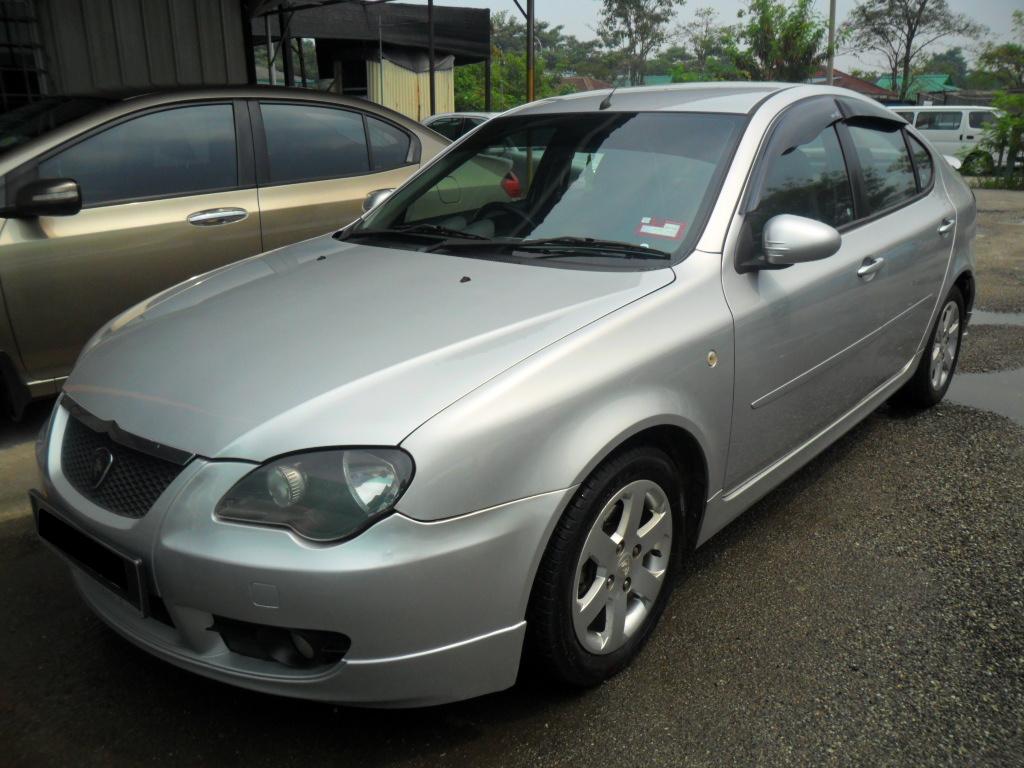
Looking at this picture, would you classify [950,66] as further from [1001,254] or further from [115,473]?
[115,473]

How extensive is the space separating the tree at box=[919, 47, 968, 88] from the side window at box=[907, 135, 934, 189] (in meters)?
58.5

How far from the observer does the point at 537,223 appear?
2.94 meters

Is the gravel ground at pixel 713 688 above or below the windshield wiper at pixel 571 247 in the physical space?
below

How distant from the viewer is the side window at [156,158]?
13.3 feet

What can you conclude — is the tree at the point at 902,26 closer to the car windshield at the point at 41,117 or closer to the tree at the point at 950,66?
the tree at the point at 950,66

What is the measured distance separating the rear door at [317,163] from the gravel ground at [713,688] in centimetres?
202

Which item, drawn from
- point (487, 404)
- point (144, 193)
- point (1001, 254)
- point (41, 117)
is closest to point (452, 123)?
point (1001, 254)

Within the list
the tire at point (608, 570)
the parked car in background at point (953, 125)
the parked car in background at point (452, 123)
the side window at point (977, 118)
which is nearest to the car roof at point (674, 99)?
the tire at point (608, 570)

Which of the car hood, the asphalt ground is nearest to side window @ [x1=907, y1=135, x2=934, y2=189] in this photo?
the asphalt ground

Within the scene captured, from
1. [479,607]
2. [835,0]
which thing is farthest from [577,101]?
[835,0]

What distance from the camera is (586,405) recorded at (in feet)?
6.96

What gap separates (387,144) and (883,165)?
2696mm

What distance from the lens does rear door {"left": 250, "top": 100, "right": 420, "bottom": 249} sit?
15.0 feet

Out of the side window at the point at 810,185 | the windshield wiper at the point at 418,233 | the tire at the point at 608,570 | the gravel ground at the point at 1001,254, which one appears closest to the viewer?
the tire at the point at 608,570
